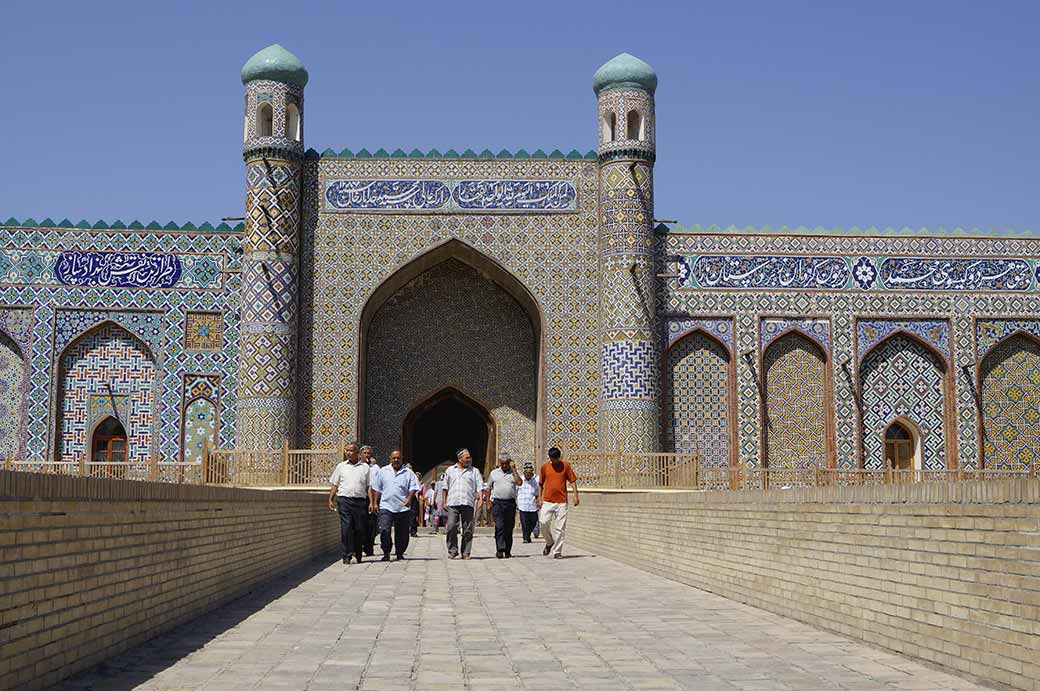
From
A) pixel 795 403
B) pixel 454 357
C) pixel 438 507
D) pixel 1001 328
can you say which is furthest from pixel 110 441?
pixel 1001 328

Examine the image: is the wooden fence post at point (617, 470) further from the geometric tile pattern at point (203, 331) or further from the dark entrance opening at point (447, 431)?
the geometric tile pattern at point (203, 331)

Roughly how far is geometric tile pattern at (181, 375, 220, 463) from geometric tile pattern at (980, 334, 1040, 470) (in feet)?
40.2

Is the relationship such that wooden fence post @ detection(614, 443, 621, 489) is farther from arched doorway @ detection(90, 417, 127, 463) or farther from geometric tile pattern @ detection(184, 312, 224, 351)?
arched doorway @ detection(90, 417, 127, 463)

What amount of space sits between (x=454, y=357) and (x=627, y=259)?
3560 millimetres

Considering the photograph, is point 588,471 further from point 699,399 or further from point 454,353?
point 454,353

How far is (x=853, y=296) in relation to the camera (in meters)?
20.1

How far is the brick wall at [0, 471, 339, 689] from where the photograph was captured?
3.76m

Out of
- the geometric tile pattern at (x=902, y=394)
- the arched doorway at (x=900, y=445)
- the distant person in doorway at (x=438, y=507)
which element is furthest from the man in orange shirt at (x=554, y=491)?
the arched doorway at (x=900, y=445)

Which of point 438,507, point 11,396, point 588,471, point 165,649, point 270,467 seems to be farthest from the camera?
point 11,396

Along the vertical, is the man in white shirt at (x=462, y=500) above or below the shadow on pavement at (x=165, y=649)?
above

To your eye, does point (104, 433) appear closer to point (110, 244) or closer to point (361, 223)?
point (110, 244)

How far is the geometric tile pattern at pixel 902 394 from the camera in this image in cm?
1994

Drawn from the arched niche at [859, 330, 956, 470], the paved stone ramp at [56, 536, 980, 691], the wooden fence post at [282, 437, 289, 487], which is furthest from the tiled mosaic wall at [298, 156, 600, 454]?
the paved stone ramp at [56, 536, 980, 691]

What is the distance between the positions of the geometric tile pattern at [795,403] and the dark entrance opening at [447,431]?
4670mm
